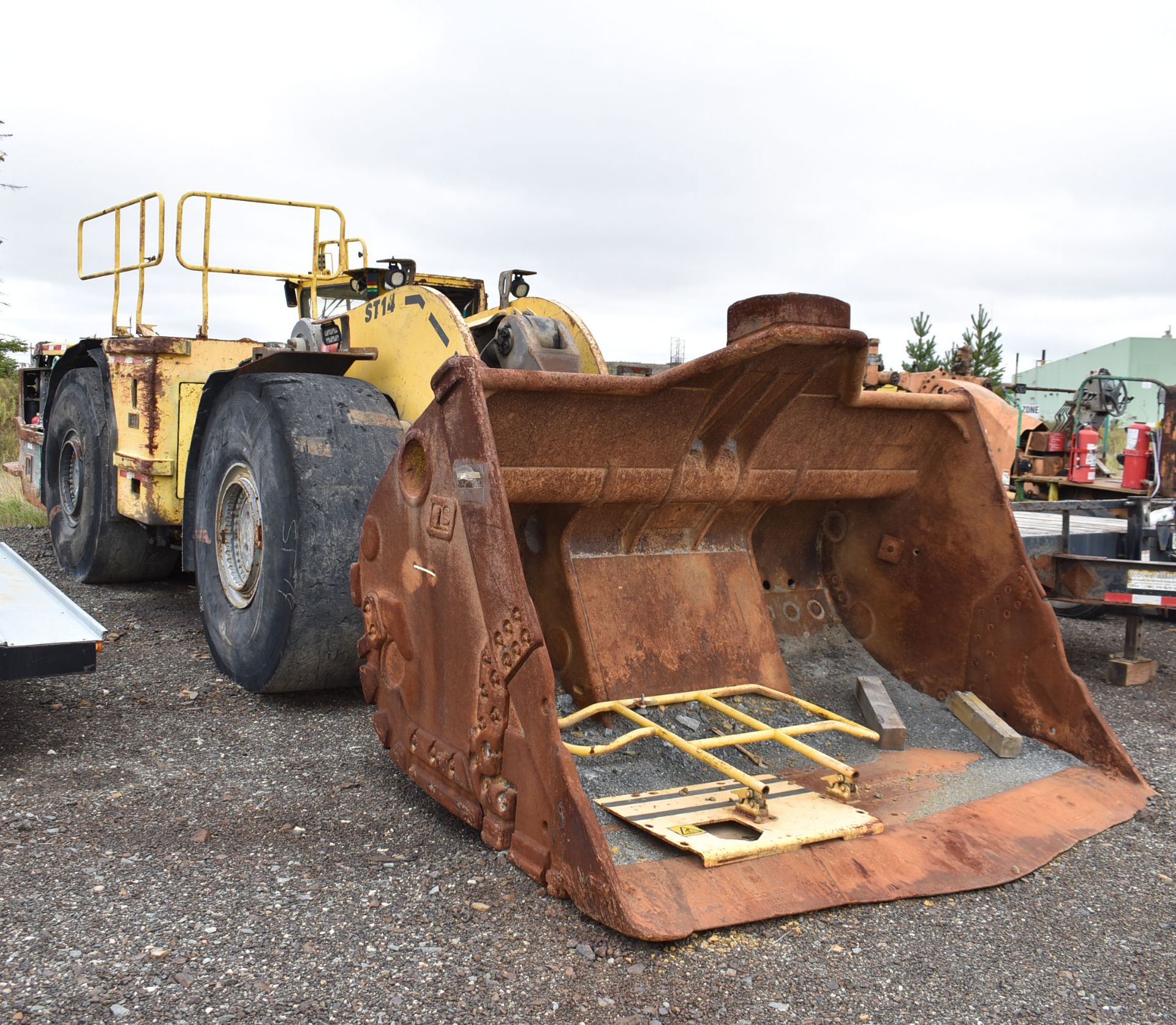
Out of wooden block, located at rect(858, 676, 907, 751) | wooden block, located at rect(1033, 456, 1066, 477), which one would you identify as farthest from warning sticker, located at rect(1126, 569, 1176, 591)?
wooden block, located at rect(1033, 456, 1066, 477)

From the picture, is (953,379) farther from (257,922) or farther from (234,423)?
(257,922)

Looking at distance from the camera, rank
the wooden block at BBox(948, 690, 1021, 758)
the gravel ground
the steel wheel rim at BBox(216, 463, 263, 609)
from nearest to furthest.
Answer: the gravel ground → the wooden block at BBox(948, 690, 1021, 758) → the steel wheel rim at BBox(216, 463, 263, 609)

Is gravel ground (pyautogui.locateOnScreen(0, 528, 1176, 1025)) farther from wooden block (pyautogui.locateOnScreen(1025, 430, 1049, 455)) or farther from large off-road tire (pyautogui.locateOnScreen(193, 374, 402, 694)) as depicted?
wooden block (pyautogui.locateOnScreen(1025, 430, 1049, 455))

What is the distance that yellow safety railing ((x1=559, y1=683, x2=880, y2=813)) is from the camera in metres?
2.90

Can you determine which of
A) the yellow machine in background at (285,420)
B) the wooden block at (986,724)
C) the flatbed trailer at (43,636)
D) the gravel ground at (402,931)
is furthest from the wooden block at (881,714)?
the flatbed trailer at (43,636)

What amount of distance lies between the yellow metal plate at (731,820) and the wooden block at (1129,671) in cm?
320

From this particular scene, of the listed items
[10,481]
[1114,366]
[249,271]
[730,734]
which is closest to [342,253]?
[249,271]

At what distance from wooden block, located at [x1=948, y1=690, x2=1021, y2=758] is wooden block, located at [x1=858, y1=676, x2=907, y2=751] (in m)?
0.22

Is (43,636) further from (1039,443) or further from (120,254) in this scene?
(1039,443)

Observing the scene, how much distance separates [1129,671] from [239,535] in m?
4.45

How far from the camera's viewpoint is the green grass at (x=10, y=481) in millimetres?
10125

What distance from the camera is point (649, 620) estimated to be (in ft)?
12.1

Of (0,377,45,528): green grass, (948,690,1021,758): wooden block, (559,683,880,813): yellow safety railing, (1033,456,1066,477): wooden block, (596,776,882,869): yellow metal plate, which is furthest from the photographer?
(0,377,45,528): green grass

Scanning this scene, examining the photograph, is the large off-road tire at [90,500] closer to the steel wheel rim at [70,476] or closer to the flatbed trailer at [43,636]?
the steel wheel rim at [70,476]
